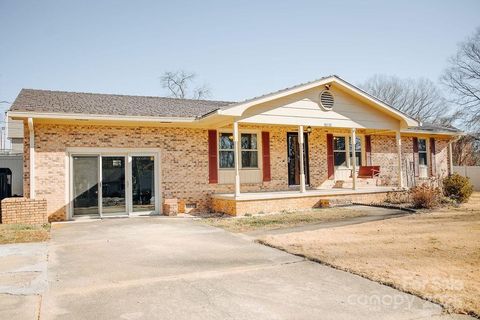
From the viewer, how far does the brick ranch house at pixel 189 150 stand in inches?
447

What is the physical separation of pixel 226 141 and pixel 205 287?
10041mm

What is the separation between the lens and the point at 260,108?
12.4m

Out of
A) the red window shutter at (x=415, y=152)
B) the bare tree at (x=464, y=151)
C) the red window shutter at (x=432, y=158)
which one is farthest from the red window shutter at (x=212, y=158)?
the bare tree at (x=464, y=151)

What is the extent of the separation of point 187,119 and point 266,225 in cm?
488

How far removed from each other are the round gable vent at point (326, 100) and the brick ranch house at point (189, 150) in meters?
0.04

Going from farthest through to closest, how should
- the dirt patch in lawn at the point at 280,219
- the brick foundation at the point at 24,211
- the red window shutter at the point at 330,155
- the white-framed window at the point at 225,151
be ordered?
the red window shutter at the point at 330,155 < the white-framed window at the point at 225,151 < the brick foundation at the point at 24,211 < the dirt patch in lawn at the point at 280,219

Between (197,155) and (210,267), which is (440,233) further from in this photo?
(197,155)

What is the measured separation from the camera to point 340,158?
54.7ft

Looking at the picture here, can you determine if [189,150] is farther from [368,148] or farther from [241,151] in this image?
[368,148]

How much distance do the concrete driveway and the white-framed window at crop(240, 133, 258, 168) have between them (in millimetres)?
7193

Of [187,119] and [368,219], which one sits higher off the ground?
[187,119]

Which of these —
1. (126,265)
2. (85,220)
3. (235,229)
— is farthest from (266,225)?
(85,220)

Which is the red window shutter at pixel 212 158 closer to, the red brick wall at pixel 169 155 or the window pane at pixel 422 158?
the red brick wall at pixel 169 155

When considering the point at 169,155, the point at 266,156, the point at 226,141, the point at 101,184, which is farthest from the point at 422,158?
the point at 101,184
